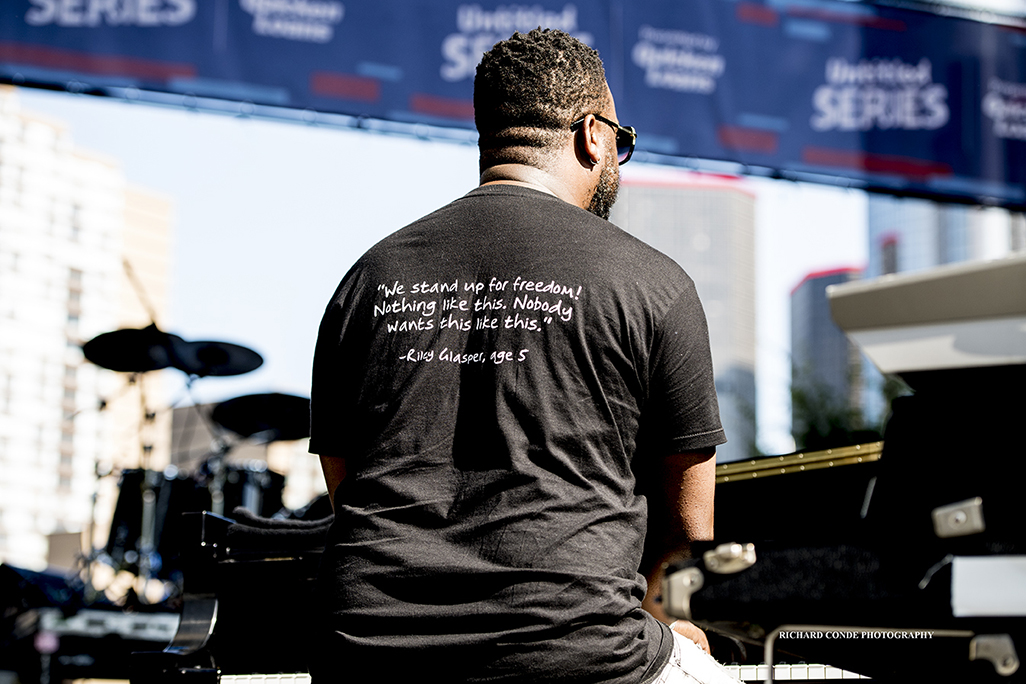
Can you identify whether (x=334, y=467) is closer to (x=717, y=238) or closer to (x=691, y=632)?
(x=691, y=632)

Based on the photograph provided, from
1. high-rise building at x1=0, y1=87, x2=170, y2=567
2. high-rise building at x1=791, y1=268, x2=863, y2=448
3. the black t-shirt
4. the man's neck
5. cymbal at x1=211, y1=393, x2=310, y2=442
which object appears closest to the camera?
the black t-shirt

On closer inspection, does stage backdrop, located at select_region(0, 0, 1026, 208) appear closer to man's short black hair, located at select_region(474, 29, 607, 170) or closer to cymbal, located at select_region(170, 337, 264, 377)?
cymbal, located at select_region(170, 337, 264, 377)

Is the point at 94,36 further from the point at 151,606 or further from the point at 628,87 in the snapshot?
the point at 151,606

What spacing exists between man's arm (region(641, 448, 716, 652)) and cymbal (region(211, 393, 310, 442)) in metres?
7.06

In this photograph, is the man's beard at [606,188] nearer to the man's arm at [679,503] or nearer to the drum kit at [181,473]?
the man's arm at [679,503]

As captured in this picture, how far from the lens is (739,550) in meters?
1.30

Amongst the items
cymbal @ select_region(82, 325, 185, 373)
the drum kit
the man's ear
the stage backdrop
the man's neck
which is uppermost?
the stage backdrop

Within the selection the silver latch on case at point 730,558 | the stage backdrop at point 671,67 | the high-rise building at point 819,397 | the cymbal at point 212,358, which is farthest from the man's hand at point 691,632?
the high-rise building at point 819,397

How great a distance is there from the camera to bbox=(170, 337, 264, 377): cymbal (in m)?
8.53

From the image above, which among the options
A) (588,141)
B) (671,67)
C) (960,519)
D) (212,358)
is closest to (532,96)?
(588,141)

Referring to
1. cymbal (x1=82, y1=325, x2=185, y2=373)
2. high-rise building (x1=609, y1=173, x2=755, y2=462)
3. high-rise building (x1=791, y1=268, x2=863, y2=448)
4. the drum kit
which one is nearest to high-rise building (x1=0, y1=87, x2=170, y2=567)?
high-rise building (x1=609, y1=173, x2=755, y2=462)

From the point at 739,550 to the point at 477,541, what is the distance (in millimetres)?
525

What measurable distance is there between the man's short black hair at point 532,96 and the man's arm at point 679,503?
0.68m

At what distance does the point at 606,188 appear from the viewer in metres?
2.30
